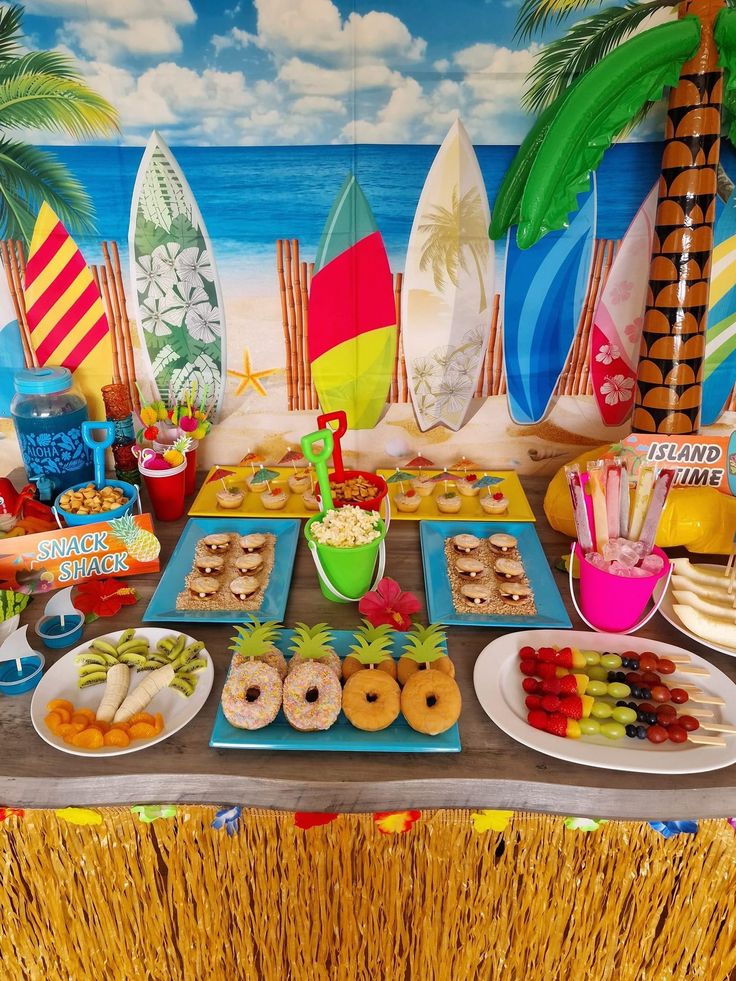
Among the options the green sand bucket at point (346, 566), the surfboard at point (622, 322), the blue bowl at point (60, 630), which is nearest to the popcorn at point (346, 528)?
the green sand bucket at point (346, 566)

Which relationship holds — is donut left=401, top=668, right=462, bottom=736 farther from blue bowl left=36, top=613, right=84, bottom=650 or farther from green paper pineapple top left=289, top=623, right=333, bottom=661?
blue bowl left=36, top=613, right=84, bottom=650

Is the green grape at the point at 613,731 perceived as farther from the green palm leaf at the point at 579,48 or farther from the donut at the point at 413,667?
the green palm leaf at the point at 579,48

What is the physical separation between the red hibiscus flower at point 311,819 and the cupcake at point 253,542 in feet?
1.93

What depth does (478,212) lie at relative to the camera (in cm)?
157

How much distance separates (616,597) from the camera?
1218 mm

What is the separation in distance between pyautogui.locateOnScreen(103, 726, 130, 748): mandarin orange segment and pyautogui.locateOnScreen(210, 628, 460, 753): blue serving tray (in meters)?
0.13

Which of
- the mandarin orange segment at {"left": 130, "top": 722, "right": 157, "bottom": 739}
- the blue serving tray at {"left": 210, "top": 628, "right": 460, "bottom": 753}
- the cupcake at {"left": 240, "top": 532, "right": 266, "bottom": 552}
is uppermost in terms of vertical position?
the cupcake at {"left": 240, "top": 532, "right": 266, "bottom": 552}

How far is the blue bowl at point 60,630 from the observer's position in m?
1.23

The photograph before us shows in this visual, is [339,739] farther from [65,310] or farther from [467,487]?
[65,310]

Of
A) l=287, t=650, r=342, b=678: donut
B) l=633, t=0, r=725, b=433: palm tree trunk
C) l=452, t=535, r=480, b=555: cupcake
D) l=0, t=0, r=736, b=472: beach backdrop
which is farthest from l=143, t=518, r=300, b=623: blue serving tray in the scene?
l=633, t=0, r=725, b=433: palm tree trunk

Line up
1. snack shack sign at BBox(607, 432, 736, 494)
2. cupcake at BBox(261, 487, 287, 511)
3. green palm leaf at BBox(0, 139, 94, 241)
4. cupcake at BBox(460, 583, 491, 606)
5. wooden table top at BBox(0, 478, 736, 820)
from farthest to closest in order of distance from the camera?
cupcake at BBox(261, 487, 287, 511) → green palm leaf at BBox(0, 139, 94, 241) → snack shack sign at BBox(607, 432, 736, 494) → cupcake at BBox(460, 583, 491, 606) → wooden table top at BBox(0, 478, 736, 820)

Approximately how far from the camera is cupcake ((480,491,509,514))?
1609mm

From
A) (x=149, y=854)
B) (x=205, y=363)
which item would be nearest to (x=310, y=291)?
(x=205, y=363)

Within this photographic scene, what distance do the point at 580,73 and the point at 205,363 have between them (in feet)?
3.50
